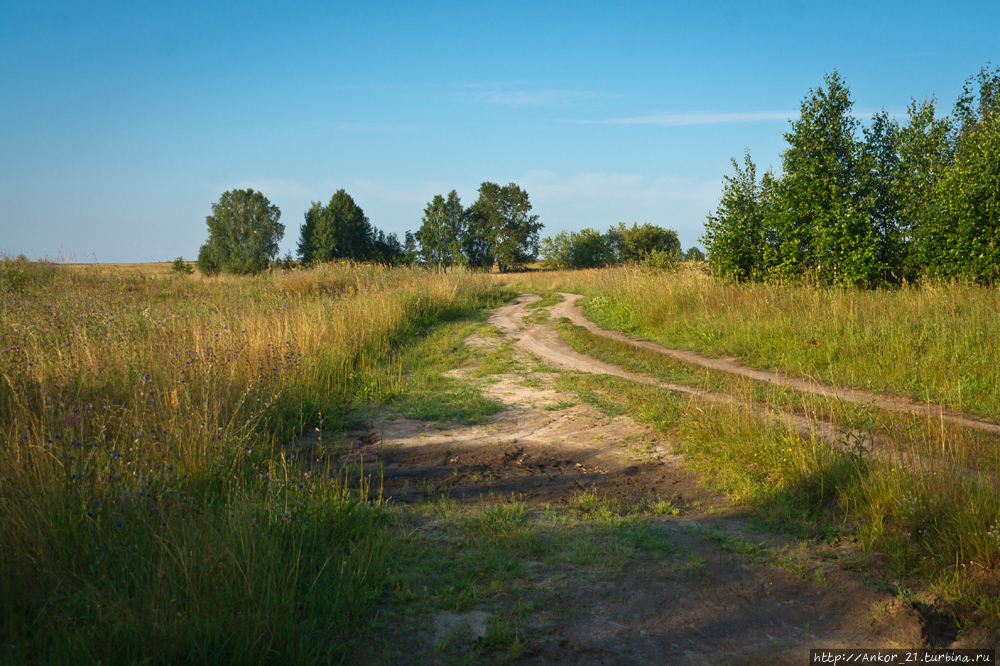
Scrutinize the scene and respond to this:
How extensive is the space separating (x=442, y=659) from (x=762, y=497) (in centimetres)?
289

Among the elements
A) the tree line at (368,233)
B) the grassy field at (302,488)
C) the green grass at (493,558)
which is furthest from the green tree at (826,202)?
the tree line at (368,233)

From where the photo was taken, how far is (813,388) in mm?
7750

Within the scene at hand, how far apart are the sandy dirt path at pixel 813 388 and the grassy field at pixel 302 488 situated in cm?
31

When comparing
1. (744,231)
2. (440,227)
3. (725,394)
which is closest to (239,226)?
(440,227)

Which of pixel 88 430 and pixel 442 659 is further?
pixel 88 430

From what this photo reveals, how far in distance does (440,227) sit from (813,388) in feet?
159

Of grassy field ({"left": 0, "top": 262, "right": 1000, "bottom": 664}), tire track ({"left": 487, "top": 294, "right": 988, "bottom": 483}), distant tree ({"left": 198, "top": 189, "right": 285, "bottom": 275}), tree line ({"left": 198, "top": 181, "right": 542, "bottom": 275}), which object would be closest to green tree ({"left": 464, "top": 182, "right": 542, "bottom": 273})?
tree line ({"left": 198, "top": 181, "right": 542, "bottom": 275})

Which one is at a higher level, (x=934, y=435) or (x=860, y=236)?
(x=860, y=236)

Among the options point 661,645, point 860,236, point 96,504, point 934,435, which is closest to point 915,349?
point 934,435

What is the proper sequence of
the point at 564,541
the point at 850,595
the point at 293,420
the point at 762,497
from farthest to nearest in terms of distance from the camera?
the point at 293,420, the point at 762,497, the point at 564,541, the point at 850,595

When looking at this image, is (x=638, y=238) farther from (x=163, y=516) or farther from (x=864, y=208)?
(x=163, y=516)

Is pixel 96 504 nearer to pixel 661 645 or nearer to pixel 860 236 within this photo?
pixel 661 645

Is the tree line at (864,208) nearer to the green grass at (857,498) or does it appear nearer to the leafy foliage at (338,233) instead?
the green grass at (857,498)

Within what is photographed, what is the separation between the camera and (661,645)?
110 inches
